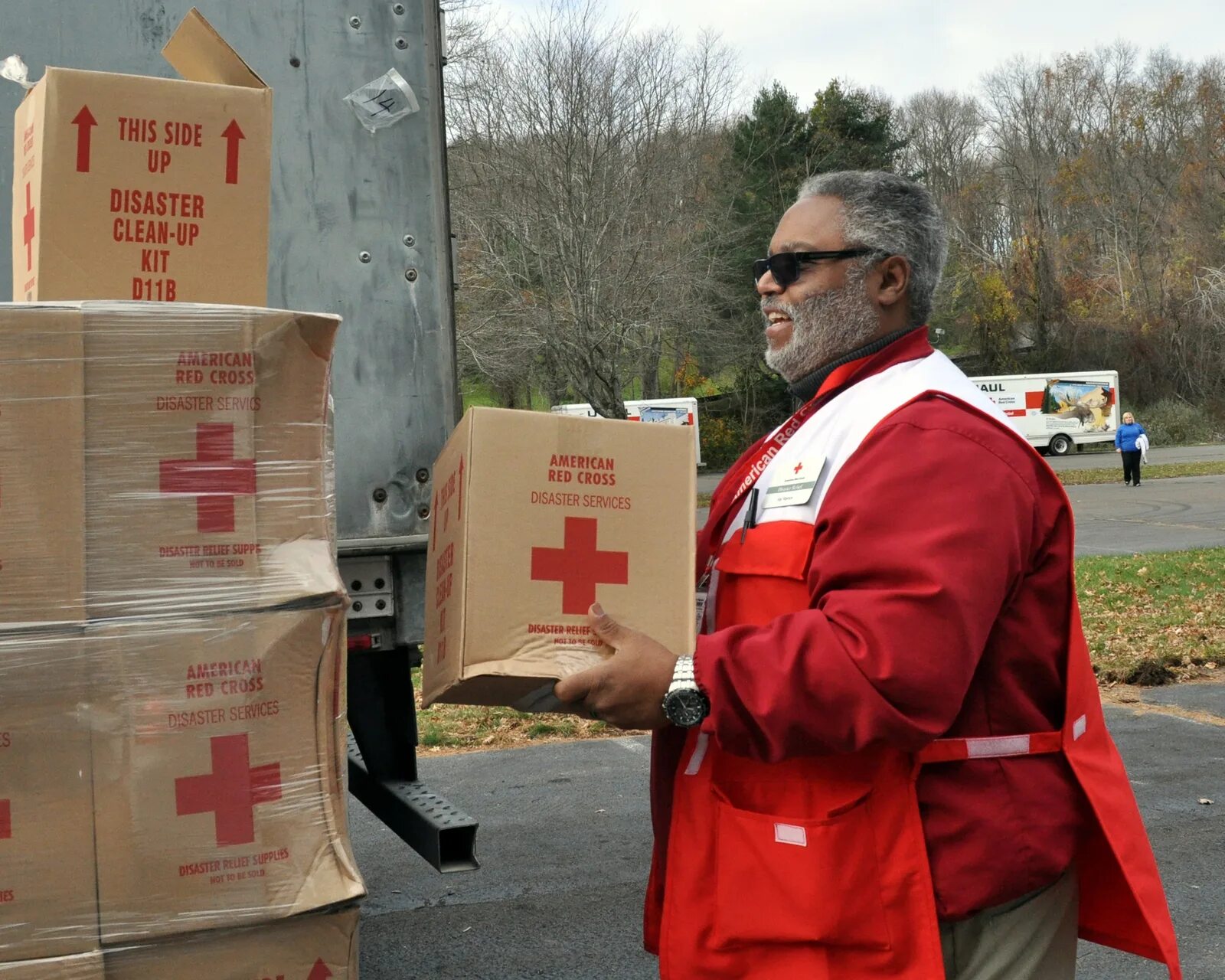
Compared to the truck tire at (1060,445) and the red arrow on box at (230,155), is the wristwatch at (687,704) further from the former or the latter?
the truck tire at (1060,445)

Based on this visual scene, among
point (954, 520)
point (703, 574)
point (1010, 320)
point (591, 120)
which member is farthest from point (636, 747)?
point (1010, 320)

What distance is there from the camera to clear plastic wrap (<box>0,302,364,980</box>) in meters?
1.89

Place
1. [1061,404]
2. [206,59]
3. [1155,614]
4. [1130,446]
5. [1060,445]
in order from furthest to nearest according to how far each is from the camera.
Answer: [1060,445] < [1061,404] < [1130,446] < [1155,614] < [206,59]

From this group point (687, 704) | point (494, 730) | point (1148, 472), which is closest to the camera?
point (687, 704)

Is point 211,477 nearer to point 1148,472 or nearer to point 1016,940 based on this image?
point 1016,940

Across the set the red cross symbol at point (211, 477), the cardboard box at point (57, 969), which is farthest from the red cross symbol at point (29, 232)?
the cardboard box at point (57, 969)

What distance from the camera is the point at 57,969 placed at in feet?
6.21

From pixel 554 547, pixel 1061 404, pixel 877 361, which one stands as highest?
pixel 1061 404

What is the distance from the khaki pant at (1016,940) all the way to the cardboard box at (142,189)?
1.54 m

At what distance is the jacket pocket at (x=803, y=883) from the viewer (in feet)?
6.22

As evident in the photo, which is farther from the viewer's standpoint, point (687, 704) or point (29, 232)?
point (29, 232)

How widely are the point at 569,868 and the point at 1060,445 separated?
33955 millimetres

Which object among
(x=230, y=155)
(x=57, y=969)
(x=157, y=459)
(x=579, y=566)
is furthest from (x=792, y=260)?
(x=57, y=969)

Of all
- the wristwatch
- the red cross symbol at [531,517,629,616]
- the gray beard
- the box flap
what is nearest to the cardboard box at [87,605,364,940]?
the red cross symbol at [531,517,629,616]
